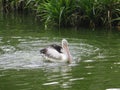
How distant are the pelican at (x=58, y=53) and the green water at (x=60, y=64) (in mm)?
199

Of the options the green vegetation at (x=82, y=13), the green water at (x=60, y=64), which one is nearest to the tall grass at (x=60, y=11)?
the green vegetation at (x=82, y=13)

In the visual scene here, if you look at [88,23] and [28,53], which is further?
[88,23]

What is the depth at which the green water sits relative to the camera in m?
9.76

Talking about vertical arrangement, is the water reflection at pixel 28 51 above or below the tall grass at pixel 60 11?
below

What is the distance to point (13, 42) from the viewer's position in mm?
15633

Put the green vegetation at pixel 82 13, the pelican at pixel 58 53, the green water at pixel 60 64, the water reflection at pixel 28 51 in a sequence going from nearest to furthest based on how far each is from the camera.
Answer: the green water at pixel 60 64
the water reflection at pixel 28 51
the pelican at pixel 58 53
the green vegetation at pixel 82 13

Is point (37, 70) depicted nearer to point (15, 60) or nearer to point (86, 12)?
point (15, 60)

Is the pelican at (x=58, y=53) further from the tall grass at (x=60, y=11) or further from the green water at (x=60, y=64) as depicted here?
the tall grass at (x=60, y=11)

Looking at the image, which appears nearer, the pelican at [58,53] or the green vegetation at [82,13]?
the pelican at [58,53]

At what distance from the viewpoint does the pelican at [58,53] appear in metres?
12.6

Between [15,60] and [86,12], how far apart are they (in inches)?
251

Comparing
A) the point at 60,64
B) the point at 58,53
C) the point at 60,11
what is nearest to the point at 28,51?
the point at 58,53

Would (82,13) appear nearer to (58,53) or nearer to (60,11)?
(60,11)

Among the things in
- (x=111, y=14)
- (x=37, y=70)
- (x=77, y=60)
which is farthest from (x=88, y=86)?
(x=111, y=14)
